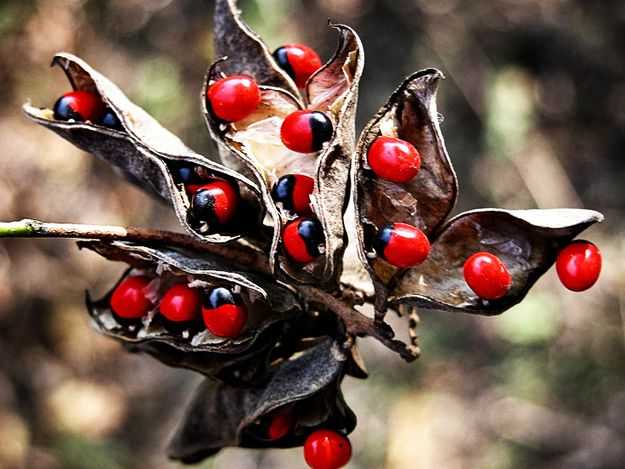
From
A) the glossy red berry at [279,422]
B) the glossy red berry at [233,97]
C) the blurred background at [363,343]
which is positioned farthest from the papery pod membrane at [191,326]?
the blurred background at [363,343]

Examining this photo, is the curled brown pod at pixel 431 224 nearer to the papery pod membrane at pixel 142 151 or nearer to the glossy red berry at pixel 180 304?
the papery pod membrane at pixel 142 151

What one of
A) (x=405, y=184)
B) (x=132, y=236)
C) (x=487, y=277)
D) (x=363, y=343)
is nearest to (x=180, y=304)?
(x=132, y=236)

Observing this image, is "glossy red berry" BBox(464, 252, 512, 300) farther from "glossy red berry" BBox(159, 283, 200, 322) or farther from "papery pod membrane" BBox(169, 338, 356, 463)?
"glossy red berry" BBox(159, 283, 200, 322)

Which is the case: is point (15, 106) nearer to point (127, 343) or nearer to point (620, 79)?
point (127, 343)

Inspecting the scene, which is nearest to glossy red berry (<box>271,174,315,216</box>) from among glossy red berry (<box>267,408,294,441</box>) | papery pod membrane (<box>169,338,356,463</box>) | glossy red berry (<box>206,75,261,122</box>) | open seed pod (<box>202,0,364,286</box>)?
open seed pod (<box>202,0,364,286</box>)

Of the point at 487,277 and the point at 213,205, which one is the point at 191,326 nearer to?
the point at 213,205

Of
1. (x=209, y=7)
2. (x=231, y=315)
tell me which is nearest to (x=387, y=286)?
(x=231, y=315)
